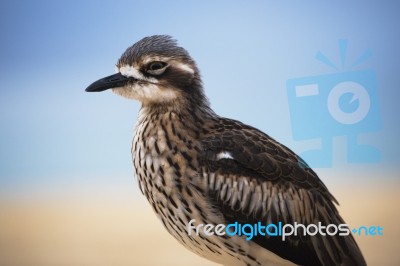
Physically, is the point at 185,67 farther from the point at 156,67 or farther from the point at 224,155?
the point at 224,155

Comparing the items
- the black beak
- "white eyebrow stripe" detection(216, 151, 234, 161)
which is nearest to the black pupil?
the black beak

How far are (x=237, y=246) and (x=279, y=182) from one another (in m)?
0.38

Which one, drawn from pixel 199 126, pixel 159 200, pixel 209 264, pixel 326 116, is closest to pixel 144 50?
pixel 199 126

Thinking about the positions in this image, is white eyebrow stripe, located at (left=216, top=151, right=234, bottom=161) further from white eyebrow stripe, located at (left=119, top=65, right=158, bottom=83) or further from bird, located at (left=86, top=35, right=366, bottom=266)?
white eyebrow stripe, located at (left=119, top=65, right=158, bottom=83)

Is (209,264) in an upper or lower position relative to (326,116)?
lower

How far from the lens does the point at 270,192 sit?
293 cm

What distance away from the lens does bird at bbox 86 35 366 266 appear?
112 inches

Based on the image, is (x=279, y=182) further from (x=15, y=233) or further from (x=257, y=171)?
(x=15, y=233)

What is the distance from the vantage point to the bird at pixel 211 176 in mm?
2857

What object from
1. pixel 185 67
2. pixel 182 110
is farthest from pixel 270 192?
pixel 185 67

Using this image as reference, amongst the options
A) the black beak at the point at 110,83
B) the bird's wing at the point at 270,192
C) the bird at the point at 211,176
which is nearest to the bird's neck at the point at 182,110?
the bird at the point at 211,176

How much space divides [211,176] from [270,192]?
0.31 metres

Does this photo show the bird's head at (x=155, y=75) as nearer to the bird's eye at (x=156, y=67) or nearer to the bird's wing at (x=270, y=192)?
the bird's eye at (x=156, y=67)

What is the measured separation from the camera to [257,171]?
9.59 feet
